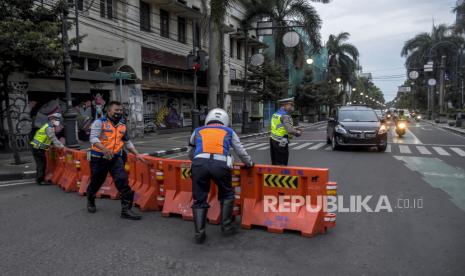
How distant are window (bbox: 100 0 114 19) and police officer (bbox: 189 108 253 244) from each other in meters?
15.6

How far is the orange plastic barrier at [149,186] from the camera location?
6.10 metres

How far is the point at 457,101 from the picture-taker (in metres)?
58.5

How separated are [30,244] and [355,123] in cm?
1167

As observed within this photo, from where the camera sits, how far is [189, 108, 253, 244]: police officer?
4582mm

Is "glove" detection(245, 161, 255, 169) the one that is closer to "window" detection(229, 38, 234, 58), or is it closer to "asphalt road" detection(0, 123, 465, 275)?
"asphalt road" detection(0, 123, 465, 275)

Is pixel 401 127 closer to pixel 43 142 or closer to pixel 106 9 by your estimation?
pixel 106 9

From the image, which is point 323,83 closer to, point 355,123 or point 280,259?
point 355,123

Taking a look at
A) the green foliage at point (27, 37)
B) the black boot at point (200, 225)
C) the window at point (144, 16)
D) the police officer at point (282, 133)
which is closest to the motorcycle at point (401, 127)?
the window at point (144, 16)

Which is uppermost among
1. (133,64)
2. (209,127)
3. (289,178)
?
(133,64)

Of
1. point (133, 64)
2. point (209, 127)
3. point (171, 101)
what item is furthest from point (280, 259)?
point (171, 101)

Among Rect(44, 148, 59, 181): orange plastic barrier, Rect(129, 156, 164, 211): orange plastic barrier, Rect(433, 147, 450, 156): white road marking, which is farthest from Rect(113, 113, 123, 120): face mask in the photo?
Rect(433, 147, 450, 156): white road marking

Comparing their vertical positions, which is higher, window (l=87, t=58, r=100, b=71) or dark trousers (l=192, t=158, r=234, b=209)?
window (l=87, t=58, r=100, b=71)

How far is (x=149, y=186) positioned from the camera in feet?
20.7

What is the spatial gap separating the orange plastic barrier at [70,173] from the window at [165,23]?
51.9 ft
